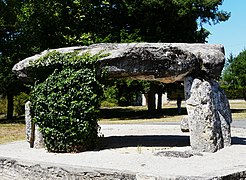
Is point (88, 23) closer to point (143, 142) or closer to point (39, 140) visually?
point (143, 142)

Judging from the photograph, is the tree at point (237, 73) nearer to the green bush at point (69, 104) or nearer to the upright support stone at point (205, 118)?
the upright support stone at point (205, 118)

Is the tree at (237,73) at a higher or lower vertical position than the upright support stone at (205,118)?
higher

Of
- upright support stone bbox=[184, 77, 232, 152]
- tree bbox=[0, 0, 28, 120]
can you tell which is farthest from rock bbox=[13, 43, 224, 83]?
tree bbox=[0, 0, 28, 120]

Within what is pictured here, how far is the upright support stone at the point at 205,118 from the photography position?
9227 mm

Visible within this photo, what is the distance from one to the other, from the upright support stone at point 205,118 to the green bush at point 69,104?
2337 millimetres

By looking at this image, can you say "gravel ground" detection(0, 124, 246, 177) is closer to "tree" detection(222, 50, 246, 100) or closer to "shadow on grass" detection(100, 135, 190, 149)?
"shadow on grass" detection(100, 135, 190, 149)

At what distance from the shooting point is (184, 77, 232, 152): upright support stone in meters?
9.23

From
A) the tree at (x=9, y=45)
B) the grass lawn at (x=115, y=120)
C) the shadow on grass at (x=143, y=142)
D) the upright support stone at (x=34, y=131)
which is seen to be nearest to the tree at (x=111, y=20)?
the tree at (x=9, y=45)

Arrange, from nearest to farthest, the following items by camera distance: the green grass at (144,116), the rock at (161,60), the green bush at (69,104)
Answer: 1. the rock at (161,60)
2. the green bush at (69,104)
3. the green grass at (144,116)

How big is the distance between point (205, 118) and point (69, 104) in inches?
129

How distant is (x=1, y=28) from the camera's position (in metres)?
25.7

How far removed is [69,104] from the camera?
9.70m

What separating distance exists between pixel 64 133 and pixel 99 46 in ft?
7.79

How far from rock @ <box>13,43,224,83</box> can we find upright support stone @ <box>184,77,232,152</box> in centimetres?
38
